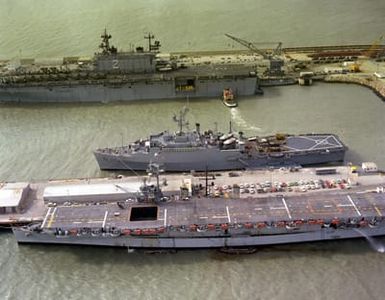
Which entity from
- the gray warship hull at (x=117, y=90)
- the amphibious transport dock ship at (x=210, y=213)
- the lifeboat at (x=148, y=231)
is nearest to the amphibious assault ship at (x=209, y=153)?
the amphibious transport dock ship at (x=210, y=213)

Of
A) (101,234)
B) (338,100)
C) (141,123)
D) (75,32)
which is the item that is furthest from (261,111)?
(75,32)

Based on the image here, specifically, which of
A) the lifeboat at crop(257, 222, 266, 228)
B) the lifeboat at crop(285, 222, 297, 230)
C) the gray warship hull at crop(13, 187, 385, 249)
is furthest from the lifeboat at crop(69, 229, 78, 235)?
the lifeboat at crop(285, 222, 297, 230)

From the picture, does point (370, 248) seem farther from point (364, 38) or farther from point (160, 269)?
point (364, 38)

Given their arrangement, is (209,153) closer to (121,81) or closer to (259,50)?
(121,81)

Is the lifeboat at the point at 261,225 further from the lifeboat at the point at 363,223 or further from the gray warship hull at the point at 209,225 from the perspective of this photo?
the lifeboat at the point at 363,223

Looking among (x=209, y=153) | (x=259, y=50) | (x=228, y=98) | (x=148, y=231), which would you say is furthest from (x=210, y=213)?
(x=259, y=50)
